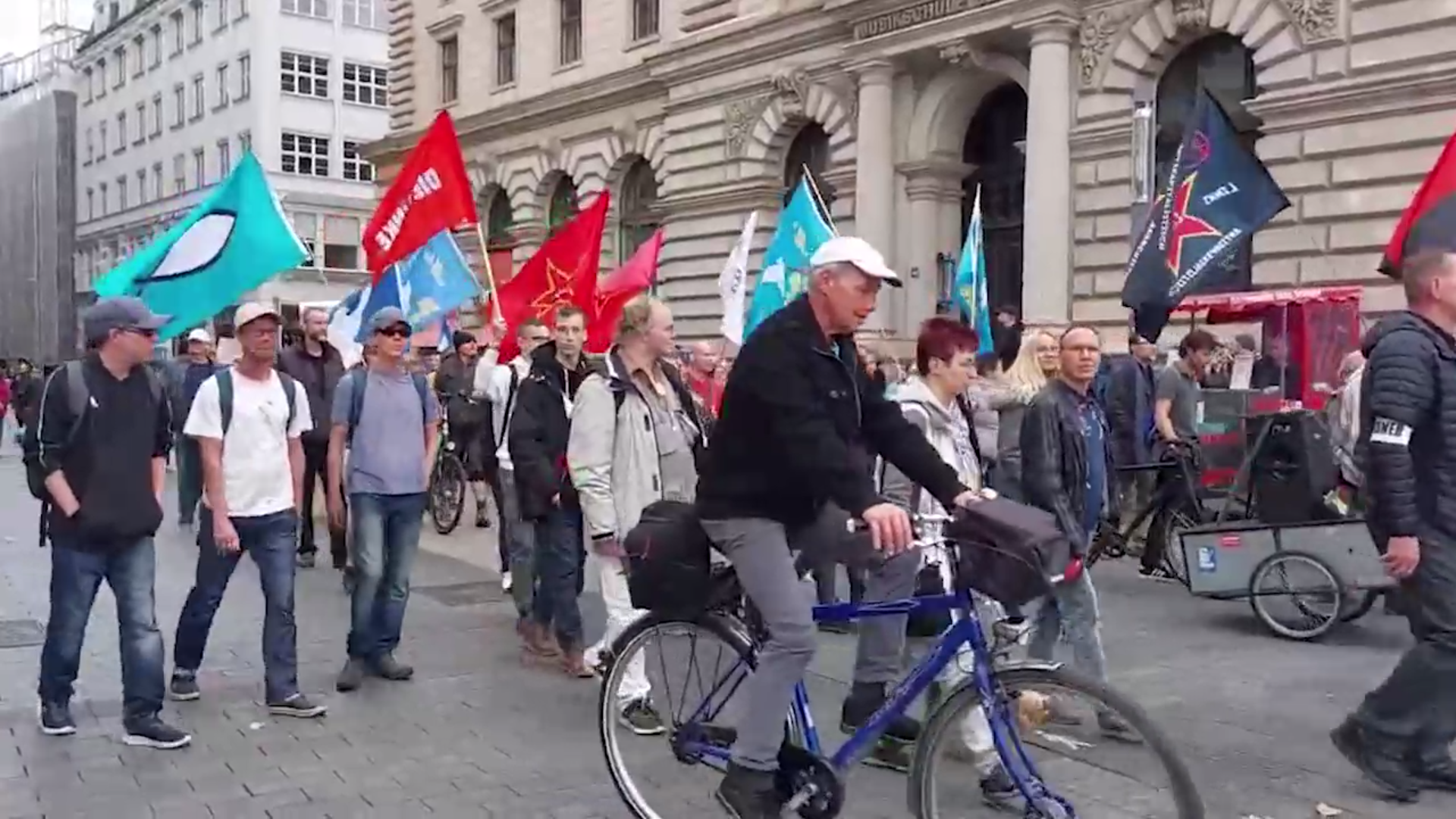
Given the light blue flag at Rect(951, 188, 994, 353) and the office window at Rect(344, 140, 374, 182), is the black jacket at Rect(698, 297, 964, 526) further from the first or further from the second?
the office window at Rect(344, 140, 374, 182)

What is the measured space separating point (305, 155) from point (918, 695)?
5459 cm

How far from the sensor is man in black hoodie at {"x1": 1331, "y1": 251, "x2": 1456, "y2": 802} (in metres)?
5.11

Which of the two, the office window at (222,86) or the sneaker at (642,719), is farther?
the office window at (222,86)

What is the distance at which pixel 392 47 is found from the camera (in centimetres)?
3891

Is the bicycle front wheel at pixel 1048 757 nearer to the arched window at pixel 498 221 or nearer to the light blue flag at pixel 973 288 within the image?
the light blue flag at pixel 973 288

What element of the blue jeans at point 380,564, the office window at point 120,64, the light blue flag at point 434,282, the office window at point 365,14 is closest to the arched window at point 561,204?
the light blue flag at point 434,282

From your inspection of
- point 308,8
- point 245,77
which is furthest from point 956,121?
point 245,77

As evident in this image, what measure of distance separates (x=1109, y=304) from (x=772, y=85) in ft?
27.1

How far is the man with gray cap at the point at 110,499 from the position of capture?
5910 mm

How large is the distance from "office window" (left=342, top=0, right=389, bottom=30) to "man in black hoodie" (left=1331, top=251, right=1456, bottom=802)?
186 ft

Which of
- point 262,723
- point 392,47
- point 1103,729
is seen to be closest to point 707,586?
point 1103,729

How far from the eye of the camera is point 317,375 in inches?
442

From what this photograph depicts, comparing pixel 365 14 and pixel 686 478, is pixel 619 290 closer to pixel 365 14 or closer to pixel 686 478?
pixel 686 478

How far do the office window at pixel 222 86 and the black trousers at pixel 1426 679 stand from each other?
57.8 metres
